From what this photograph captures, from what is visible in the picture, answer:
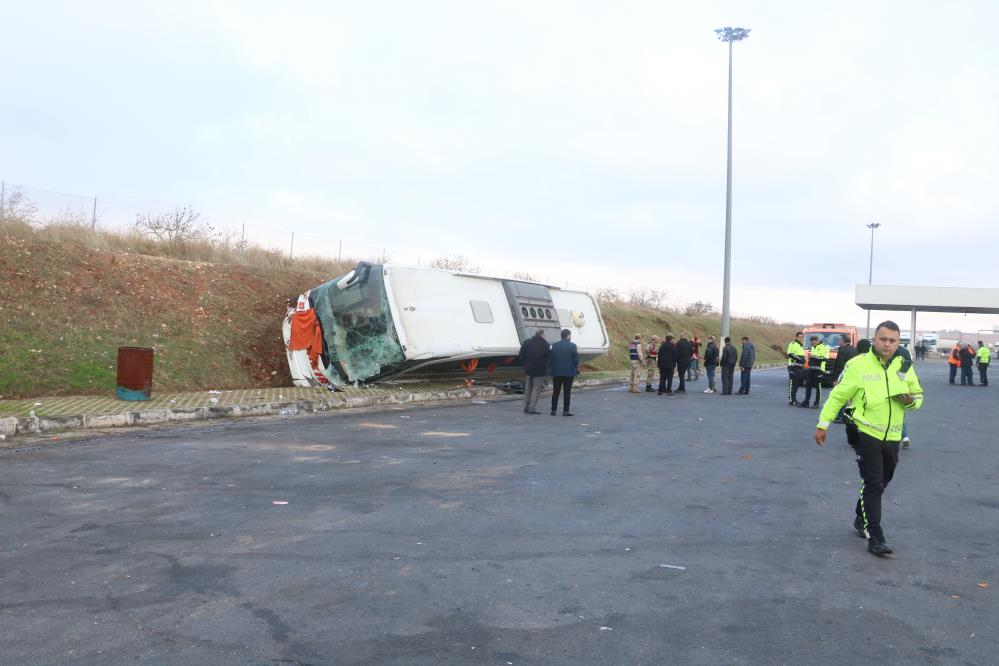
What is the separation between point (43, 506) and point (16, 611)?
264 cm

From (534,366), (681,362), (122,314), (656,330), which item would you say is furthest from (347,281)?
(656,330)

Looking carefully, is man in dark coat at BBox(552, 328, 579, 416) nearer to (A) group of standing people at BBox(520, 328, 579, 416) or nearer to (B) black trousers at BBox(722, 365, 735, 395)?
(A) group of standing people at BBox(520, 328, 579, 416)

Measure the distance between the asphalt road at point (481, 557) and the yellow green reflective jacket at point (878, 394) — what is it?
2.88ft

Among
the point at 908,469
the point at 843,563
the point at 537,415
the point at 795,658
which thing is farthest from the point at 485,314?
the point at 795,658

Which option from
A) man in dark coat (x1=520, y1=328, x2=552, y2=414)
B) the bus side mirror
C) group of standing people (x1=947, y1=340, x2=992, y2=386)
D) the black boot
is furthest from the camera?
group of standing people (x1=947, y1=340, x2=992, y2=386)

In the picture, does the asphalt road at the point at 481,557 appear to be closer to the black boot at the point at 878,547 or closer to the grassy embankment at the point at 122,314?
the black boot at the point at 878,547

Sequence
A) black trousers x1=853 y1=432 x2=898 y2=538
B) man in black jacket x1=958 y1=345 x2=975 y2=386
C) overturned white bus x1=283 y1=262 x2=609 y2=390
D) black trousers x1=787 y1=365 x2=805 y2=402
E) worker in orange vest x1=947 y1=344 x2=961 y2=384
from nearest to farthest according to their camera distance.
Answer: black trousers x1=853 y1=432 x2=898 y2=538 < overturned white bus x1=283 y1=262 x2=609 y2=390 < black trousers x1=787 y1=365 x2=805 y2=402 < man in black jacket x1=958 y1=345 x2=975 y2=386 < worker in orange vest x1=947 y1=344 x2=961 y2=384

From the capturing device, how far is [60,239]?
71.6 feet

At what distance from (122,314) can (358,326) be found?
19.8ft

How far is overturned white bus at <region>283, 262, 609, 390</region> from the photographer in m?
16.3

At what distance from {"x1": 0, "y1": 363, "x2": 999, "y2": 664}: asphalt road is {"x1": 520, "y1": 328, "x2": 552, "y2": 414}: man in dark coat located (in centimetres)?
466

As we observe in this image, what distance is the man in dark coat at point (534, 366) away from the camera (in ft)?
48.3

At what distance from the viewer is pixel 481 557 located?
524cm

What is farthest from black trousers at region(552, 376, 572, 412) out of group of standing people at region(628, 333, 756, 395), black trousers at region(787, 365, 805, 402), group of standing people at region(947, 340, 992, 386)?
group of standing people at region(947, 340, 992, 386)
